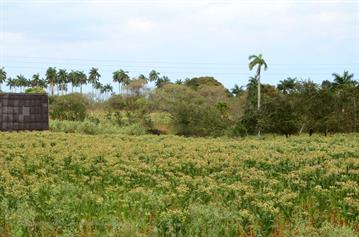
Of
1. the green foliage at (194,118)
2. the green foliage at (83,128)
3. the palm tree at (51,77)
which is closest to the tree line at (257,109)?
the green foliage at (194,118)

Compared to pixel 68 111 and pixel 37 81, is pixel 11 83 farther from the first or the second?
pixel 68 111

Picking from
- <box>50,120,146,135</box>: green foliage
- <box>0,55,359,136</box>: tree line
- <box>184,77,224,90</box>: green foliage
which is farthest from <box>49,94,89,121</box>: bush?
<box>184,77,224,90</box>: green foliage

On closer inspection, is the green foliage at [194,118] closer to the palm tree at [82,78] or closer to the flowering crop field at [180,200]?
the flowering crop field at [180,200]

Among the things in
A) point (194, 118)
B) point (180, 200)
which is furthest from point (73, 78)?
point (180, 200)

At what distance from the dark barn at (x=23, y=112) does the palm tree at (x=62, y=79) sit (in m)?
61.4

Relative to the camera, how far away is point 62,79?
106 meters

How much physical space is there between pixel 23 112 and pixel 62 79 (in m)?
65.1

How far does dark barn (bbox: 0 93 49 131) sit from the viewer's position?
4162cm

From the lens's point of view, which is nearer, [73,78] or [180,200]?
[180,200]

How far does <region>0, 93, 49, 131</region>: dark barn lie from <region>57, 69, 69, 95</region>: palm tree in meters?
61.4

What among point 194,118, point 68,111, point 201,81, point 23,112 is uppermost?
point 201,81

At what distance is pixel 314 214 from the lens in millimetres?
10172

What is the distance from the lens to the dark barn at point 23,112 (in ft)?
137

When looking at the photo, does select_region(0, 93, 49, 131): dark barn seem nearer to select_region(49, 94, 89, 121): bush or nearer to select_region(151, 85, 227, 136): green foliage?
select_region(151, 85, 227, 136): green foliage
